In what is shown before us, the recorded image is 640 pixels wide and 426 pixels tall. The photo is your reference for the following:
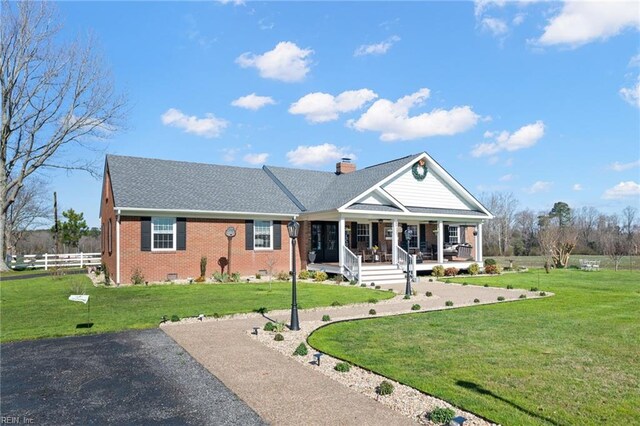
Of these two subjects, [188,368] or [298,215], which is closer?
[188,368]

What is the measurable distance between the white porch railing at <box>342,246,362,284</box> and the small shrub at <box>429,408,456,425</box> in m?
13.3

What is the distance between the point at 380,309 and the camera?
11.3 m

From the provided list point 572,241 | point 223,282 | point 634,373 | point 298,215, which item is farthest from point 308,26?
point 572,241

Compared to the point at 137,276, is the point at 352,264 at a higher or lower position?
higher

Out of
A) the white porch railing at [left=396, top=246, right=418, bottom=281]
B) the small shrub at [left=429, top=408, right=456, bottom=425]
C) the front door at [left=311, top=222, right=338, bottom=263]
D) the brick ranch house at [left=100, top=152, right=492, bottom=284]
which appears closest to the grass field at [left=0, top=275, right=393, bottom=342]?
the brick ranch house at [left=100, top=152, right=492, bottom=284]

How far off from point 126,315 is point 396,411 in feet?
25.5

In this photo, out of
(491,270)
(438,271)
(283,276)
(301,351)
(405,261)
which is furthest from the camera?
(491,270)

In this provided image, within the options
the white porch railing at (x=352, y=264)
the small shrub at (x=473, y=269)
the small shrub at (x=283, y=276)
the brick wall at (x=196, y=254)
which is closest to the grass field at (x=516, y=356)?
the white porch railing at (x=352, y=264)

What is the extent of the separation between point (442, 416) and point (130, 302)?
34.1 ft

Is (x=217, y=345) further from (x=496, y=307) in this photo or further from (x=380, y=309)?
(x=496, y=307)

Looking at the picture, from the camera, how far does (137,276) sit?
55.6 feet

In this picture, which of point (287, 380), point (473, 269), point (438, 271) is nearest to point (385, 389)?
point (287, 380)

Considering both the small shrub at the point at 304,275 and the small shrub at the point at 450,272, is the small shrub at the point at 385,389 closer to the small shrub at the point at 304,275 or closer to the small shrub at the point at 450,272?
the small shrub at the point at 304,275

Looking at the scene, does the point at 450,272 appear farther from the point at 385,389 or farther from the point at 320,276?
the point at 385,389
